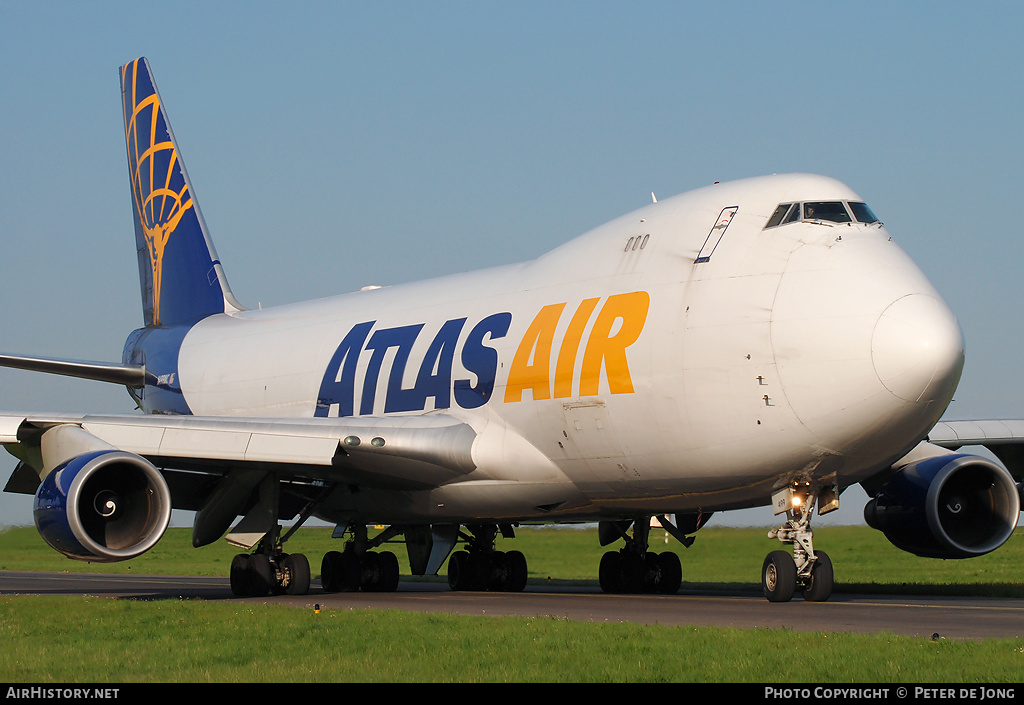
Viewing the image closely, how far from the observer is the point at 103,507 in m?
15.1

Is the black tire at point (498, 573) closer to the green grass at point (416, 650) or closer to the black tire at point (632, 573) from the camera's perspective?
the black tire at point (632, 573)

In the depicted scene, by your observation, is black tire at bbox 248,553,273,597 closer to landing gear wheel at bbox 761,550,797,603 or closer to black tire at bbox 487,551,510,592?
black tire at bbox 487,551,510,592

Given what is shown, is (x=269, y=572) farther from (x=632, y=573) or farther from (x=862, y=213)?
(x=862, y=213)

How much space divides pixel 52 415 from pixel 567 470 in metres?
6.43

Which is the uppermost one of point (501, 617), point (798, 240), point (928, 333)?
point (798, 240)

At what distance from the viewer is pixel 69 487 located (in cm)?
1463

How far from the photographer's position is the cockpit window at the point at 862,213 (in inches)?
567

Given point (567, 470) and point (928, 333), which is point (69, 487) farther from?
point (928, 333)

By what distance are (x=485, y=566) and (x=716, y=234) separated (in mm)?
8618

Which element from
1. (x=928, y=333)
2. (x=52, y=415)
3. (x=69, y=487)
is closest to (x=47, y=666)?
(x=69, y=487)

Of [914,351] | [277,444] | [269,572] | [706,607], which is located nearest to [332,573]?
[269,572]

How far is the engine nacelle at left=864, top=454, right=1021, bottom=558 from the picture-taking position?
1658 centimetres

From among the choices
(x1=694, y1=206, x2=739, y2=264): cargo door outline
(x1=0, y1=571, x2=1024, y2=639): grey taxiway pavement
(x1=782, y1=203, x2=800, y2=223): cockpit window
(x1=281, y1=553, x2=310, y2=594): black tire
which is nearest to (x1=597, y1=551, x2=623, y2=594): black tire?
(x1=0, y1=571, x2=1024, y2=639): grey taxiway pavement

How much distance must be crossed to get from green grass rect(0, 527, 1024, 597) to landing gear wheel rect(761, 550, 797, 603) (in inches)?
258
